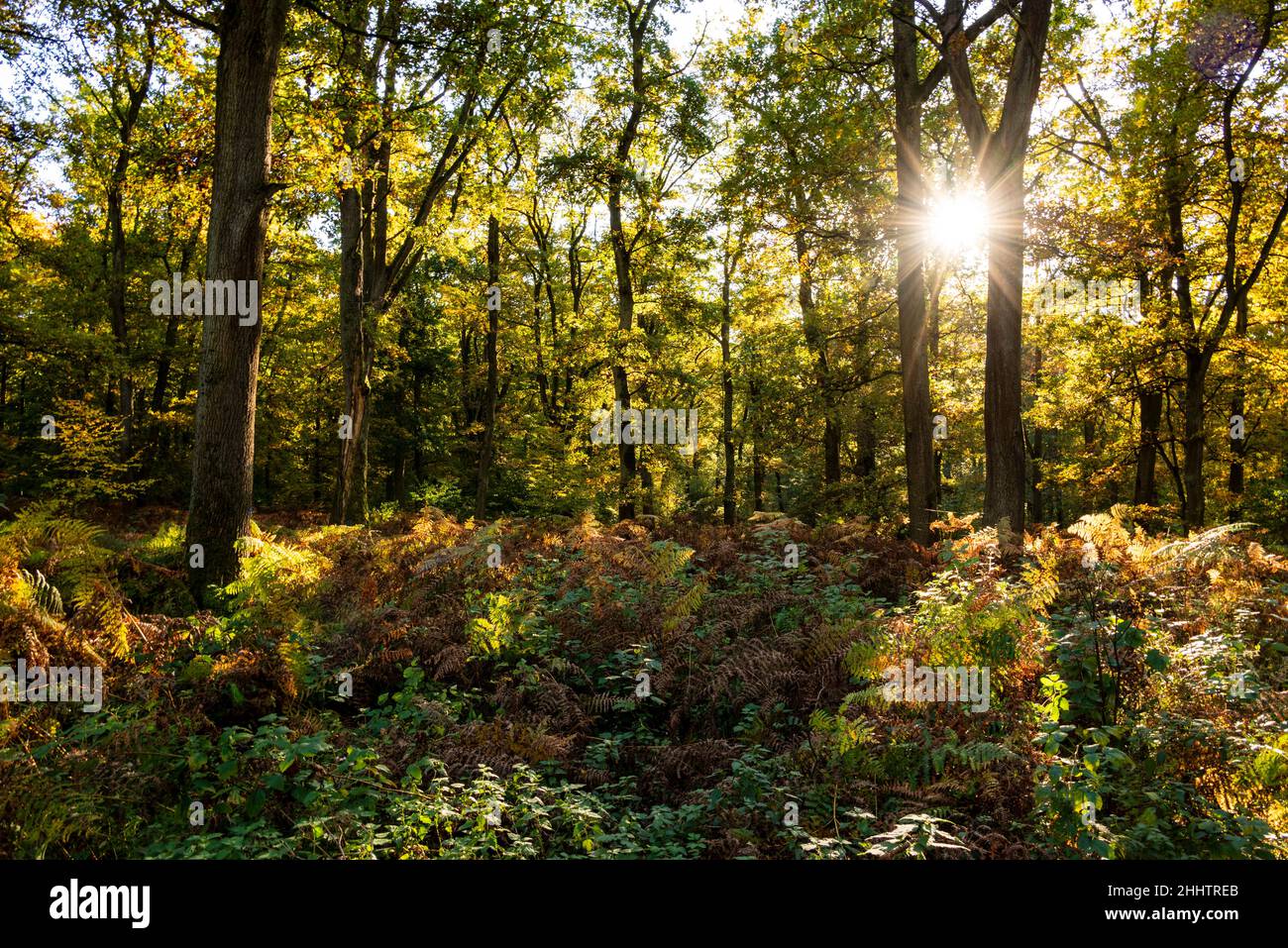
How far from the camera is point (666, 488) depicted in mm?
21438

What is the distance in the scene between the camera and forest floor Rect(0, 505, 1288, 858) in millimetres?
3342

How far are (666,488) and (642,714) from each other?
53.4 ft

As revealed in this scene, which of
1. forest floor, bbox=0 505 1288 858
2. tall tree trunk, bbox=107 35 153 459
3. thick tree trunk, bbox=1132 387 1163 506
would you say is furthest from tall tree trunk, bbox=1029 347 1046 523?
tall tree trunk, bbox=107 35 153 459

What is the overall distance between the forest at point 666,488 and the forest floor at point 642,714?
4 centimetres

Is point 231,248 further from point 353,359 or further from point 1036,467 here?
point 1036,467

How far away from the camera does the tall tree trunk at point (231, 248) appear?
6.73 meters

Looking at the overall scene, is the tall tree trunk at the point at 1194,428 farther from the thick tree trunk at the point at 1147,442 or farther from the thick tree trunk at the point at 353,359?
the thick tree trunk at the point at 353,359

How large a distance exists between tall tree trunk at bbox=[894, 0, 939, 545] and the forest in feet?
0.27

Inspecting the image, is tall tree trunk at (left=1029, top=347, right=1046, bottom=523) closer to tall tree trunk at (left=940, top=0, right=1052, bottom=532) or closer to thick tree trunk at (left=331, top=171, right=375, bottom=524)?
tall tree trunk at (left=940, top=0, right=1052, bottom=532)

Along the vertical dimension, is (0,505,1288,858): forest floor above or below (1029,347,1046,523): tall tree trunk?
below

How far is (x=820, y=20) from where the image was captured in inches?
515

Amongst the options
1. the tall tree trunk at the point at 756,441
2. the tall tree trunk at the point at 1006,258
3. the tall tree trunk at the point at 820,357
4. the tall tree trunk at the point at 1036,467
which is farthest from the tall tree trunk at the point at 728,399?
the tall tree trunk at the point at 1006,258
